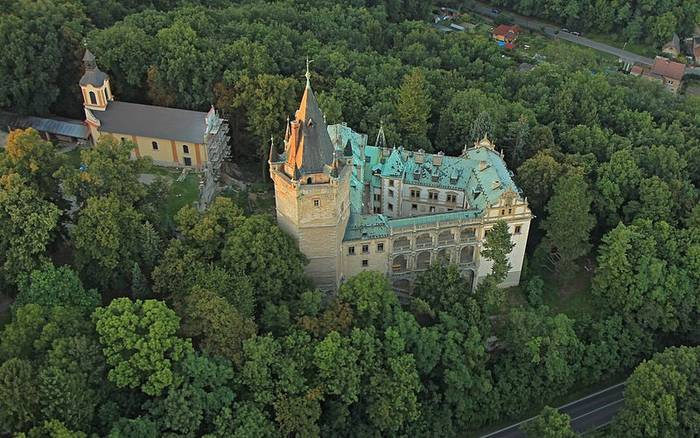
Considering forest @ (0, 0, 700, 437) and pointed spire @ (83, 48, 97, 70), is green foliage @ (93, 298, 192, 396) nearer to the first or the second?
forest @ (0, 0, 700, 437)

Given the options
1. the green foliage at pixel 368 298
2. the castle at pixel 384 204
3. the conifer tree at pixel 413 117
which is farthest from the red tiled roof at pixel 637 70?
the green foliage at pixel 368 298

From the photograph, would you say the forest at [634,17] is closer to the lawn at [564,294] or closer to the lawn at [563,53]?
the lawn at [563,53]

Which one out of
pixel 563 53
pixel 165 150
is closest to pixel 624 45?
pixel 563 53

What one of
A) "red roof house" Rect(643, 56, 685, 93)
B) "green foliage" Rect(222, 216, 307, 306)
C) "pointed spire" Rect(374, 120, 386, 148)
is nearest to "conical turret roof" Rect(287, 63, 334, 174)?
"green foliage" Rect(222, 216, 307, 306)

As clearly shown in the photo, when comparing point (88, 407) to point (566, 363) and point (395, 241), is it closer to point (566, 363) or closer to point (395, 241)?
point (395, 241)

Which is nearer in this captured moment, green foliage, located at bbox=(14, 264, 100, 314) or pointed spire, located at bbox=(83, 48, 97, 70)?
green foliage, located at bbox=(14, 264, 100, 314)

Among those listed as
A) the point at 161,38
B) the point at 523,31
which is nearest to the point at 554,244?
the point at 161,38
